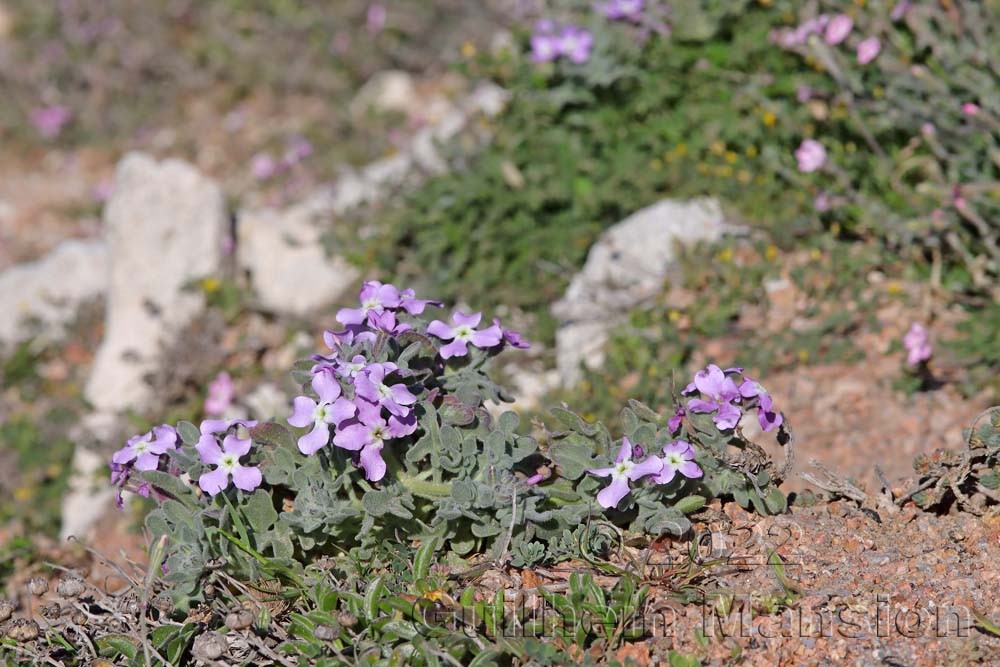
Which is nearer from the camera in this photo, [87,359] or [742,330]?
[742,330]

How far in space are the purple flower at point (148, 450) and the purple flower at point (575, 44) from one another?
311cm

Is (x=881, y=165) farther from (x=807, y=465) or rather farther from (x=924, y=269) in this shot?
(x=807, y=465)

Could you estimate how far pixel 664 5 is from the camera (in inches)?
210

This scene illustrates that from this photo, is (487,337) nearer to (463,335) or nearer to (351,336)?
(463,335)

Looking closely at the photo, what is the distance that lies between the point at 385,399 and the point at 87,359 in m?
4.08

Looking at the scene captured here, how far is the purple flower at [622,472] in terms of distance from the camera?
2.56 metres

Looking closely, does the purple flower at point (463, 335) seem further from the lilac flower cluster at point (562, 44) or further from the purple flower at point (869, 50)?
the lilac flower cluster at point (562, 44)

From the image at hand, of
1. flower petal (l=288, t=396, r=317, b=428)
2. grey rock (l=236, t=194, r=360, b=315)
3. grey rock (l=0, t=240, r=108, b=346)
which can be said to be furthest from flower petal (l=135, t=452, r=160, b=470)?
grey rock (l=0, t=240, r=108, b=346)

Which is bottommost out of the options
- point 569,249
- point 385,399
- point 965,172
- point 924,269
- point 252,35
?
point 252,35

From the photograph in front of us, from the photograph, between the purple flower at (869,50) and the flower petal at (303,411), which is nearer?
the flower petal at (303,411)

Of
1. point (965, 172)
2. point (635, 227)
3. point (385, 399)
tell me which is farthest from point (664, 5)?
point (385, 399)

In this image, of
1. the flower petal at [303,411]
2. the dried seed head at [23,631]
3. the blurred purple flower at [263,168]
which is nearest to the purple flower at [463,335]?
the flower petal at [303,411]

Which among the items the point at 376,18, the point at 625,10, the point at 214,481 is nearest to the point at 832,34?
the point at 625,10

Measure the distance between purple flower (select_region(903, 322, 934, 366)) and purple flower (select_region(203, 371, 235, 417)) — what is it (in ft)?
10.1
